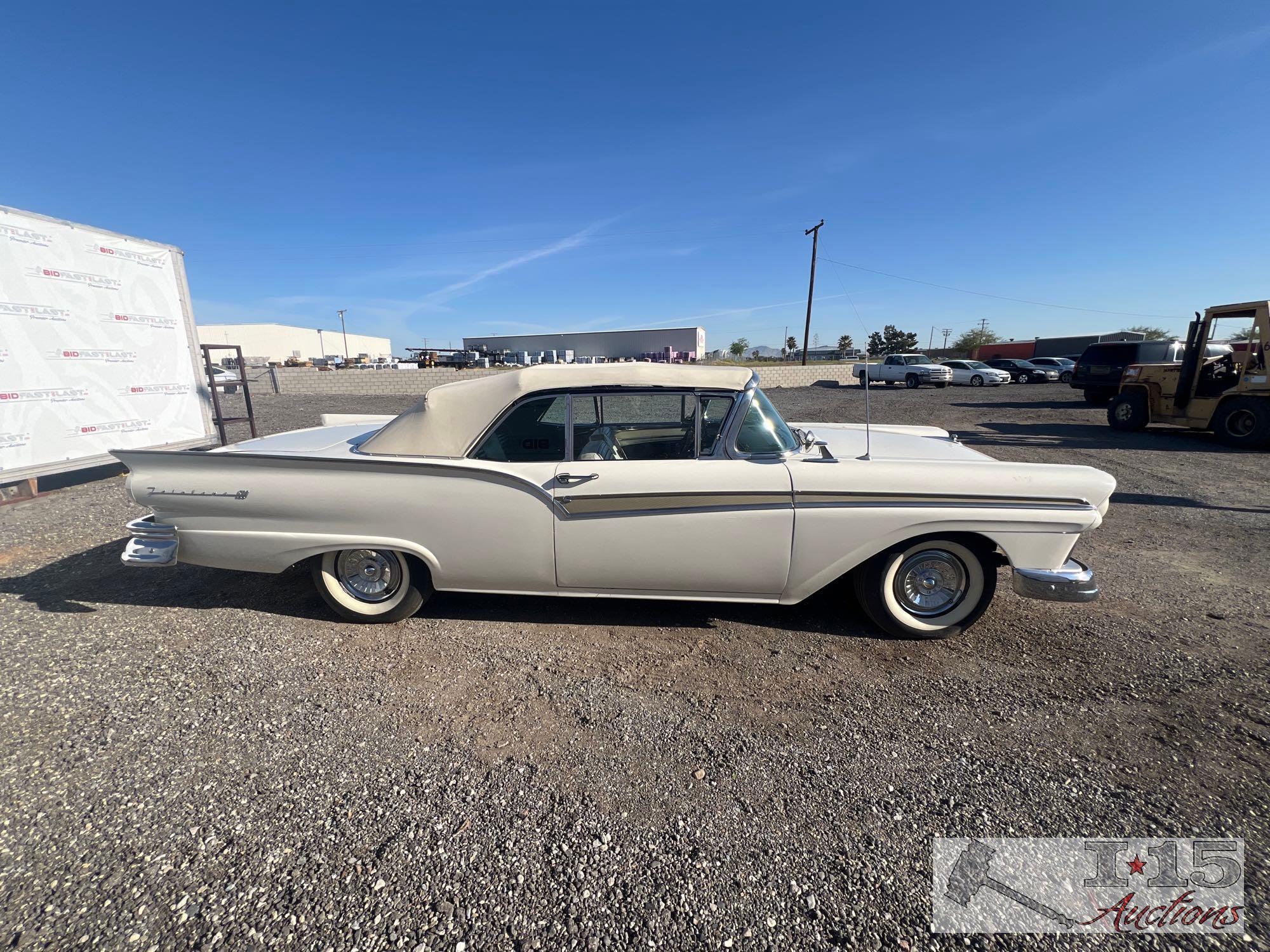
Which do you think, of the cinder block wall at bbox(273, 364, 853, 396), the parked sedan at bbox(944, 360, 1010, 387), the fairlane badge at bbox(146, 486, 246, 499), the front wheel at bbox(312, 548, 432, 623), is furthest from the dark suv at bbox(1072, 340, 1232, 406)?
the fairlane badge at bbox(146, 486, 246, 499)

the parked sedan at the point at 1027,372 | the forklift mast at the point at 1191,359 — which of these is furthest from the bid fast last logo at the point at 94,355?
the parked sedan at the point at 1027,372

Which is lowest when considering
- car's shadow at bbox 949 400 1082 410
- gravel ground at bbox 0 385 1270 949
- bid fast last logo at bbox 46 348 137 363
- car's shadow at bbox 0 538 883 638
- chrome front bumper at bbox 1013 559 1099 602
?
gravel ground at bbox 0 385 1270 949

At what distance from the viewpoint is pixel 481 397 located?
9.94ft

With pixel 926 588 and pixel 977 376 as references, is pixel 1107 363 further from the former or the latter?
pixel 926 588

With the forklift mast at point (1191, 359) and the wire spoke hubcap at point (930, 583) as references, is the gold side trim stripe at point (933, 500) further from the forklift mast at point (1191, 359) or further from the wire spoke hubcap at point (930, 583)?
the forklift mast at point (1191, 359)

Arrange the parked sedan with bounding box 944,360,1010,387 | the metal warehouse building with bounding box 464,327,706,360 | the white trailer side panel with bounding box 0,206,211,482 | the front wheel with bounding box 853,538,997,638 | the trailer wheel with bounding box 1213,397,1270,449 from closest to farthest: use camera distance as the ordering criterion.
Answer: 1. the front wheel with bounding box 853,538,997,638
2. the white trailer side panel with bounding box 0,206,211,482
3. the trailer wheel with bounding box 1213,397,1270,449
4. the parked sedan with bounding box 944,360,1010,387
5. the metal warehouse building with bounding box 464,327,706,360

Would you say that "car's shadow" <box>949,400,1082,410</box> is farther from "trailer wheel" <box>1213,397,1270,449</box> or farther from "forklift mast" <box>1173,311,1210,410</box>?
"trailer wheel" <box>1213,397,1270,449</box>

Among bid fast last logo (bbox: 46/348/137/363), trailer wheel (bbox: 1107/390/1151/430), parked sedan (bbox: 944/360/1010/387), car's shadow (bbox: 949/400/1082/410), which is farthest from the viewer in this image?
parked sedan (bbox: 944/360/1010/387)

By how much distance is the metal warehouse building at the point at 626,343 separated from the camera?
60656mm

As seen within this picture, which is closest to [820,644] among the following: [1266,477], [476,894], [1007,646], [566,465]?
[1007,646]

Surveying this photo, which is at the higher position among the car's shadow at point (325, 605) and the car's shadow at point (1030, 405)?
the car's shadow at point (1030, 405)

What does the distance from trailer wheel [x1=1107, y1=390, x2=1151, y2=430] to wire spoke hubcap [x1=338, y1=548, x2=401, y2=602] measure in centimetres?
1389

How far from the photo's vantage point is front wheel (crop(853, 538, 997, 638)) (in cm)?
290

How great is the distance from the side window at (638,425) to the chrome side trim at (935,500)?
0.71 meters
